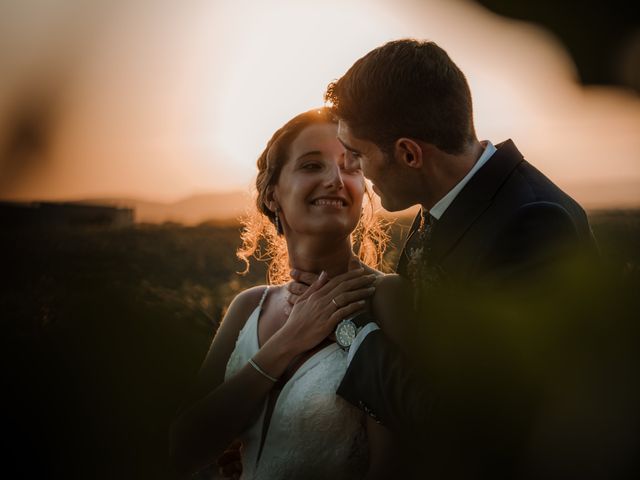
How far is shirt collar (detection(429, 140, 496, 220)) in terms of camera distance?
8.30 ft

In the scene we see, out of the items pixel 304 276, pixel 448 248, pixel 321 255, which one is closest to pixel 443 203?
pixel 448 248

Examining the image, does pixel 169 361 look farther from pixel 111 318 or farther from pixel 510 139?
pixel 510 139

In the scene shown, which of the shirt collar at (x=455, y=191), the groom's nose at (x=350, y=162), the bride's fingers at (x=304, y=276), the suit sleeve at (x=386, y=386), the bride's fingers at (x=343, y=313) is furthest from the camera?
the bride's fingers at (x=304, y=276)

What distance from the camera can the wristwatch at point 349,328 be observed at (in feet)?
8.87

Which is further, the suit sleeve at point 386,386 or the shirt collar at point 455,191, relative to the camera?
the shirt collar at point 455,191

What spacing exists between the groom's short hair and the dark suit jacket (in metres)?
0.25

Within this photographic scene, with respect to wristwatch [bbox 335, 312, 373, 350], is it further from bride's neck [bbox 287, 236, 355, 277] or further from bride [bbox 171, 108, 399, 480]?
bride's neck [bbox 287, 236, 355, 277]

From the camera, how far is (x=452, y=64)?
2666mm

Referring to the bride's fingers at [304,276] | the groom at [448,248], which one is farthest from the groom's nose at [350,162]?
the bride's fingers at [304,276]

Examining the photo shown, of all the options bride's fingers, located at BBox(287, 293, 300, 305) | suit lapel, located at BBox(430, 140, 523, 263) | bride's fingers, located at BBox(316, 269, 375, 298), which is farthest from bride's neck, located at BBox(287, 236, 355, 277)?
suit lapel, located at BBox(430, 140, 523, 263)

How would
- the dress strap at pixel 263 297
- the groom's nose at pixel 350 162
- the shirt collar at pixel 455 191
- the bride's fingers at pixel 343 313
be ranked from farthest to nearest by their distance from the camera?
the dress strap at pixel 263 297
the groom's nose at pixel 350 162
the bride's fingers at pixel 343 313
the shirt collar at pixel 455 191

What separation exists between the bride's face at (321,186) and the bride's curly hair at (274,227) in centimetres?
7

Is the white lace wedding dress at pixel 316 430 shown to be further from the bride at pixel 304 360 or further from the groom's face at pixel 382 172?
the groom's face at pixel 382 172

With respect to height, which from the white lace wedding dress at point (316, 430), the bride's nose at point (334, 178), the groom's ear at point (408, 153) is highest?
the groom's ear at point (408, 153)
